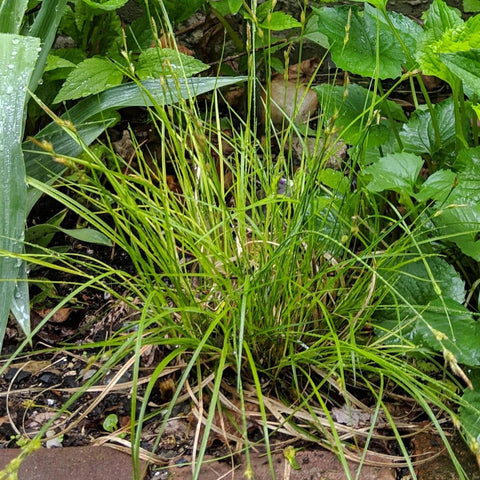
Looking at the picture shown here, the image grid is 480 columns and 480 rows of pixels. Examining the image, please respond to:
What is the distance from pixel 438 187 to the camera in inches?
47.6

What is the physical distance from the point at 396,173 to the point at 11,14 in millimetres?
838

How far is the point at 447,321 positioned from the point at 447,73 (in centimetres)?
46

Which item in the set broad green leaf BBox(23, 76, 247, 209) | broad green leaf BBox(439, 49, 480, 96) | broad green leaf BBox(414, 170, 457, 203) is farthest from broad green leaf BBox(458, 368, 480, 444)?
broad green leaf BBox(23, 76, 247, 209)

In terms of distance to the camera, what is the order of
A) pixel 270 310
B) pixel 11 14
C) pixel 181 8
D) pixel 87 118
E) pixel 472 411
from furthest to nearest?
1. pixel 181 8
2. pixel 87 118
3. pixel 11 14
4. pixel 270 310
5. pixel 472 411

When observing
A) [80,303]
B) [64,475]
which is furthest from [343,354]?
[80,303]

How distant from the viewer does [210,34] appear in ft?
6.33

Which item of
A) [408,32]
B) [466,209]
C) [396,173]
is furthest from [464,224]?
[408,32]

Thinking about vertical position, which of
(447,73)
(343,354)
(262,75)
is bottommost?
(343,354)

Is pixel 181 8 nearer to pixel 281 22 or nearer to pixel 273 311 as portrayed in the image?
pixel 281 22

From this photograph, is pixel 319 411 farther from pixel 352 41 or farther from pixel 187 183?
pixel 352 41

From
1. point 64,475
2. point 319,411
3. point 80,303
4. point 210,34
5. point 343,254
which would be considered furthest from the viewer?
point 210,34

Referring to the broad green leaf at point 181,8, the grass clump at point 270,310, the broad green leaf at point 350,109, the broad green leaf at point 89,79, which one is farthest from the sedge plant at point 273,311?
the broad green leaf at point 181,8

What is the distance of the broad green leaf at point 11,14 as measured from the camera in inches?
53.4

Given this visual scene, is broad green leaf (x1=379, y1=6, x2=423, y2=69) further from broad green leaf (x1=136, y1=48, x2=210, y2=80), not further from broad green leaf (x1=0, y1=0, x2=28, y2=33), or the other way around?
broad green leaf (x1=0, y1=0, x2=28, y2=33)
